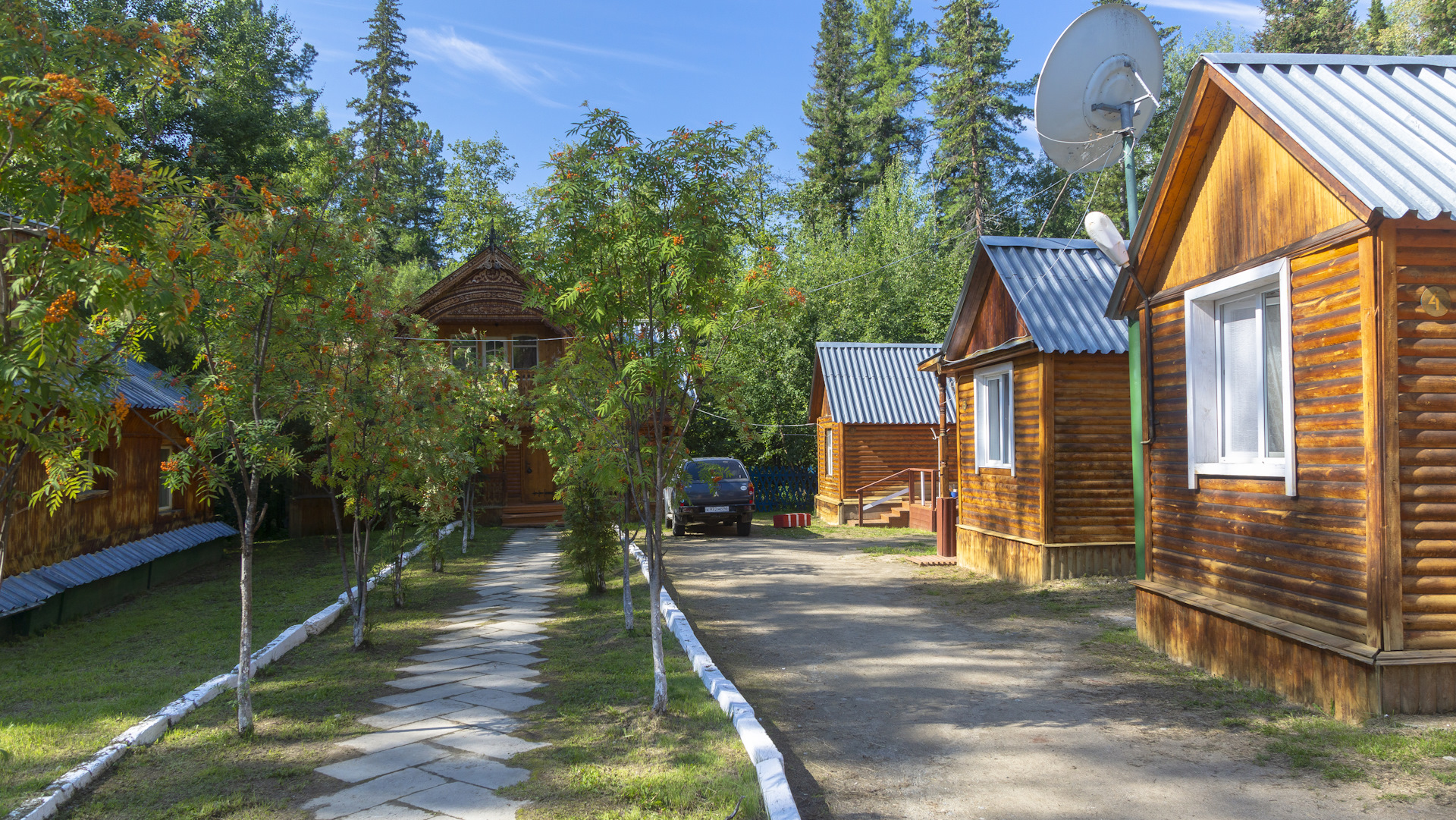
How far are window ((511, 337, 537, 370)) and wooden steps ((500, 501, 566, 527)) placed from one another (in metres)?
3.90

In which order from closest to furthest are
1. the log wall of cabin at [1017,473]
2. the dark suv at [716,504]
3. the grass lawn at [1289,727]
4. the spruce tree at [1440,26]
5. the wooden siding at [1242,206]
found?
1. the grass lawn at [1289,727]
2. the wooden siding at [1242,206]
3. the log wall of cabin at [1017,473]
4. the dark suv at [716,504]
5. the spruce tree at [1440,26]

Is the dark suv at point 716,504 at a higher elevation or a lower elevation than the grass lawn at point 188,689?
higher

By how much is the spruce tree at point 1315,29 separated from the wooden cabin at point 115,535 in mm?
40165

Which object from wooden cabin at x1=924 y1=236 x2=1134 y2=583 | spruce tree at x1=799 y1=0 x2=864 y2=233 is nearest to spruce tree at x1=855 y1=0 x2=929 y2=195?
spruce tree at x1=799 y1=0 x2=864 y2=233

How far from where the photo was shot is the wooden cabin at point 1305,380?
5.19 metres

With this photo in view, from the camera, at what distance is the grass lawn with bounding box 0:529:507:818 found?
4.65m

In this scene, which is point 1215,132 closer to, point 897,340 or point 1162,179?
point 1162,179

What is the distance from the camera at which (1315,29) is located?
34688mm

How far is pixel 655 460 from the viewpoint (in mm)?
6633

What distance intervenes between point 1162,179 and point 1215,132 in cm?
52

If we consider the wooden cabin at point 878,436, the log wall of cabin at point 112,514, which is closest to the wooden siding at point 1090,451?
the log wall of cabin at point 112,514

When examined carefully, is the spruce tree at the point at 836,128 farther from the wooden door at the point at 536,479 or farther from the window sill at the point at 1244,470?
the window sill at the point at 1244,470

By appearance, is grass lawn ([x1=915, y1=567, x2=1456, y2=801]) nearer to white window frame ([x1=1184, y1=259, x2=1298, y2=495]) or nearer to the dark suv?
white window frame ([x1=1184, y1=259, x2=1298, y2=495])

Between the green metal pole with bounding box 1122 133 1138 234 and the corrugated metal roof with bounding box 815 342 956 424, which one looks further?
the corrugated metal roof with bounding box 815 342 956 424
